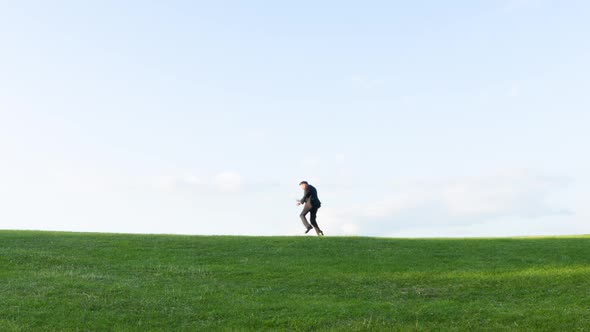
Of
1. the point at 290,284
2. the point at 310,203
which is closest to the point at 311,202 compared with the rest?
the point at 310,203

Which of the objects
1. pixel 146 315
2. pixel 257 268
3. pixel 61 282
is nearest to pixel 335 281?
pixel 257 268

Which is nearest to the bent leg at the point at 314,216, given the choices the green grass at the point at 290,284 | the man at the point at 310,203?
the man at the point at 310,203

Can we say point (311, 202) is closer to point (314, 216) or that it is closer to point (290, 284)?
point (314, 216)

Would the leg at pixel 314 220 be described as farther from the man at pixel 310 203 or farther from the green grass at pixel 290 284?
the green grass at pixel 290 284

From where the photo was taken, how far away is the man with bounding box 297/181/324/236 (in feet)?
120

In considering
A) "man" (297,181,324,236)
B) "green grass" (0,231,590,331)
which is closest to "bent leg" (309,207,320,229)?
"man" (297,181,324,236)

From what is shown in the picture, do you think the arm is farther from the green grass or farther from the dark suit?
the green grass

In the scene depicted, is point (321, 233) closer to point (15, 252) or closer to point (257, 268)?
point (257, 268)

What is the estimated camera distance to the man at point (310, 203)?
36.7m

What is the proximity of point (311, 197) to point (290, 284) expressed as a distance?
46.2ft

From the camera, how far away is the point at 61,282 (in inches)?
887

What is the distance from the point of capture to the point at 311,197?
36656 mm

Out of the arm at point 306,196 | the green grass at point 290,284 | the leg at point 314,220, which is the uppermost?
the arm at point 306,196

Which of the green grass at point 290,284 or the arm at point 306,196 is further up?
the arm at point 306,196
